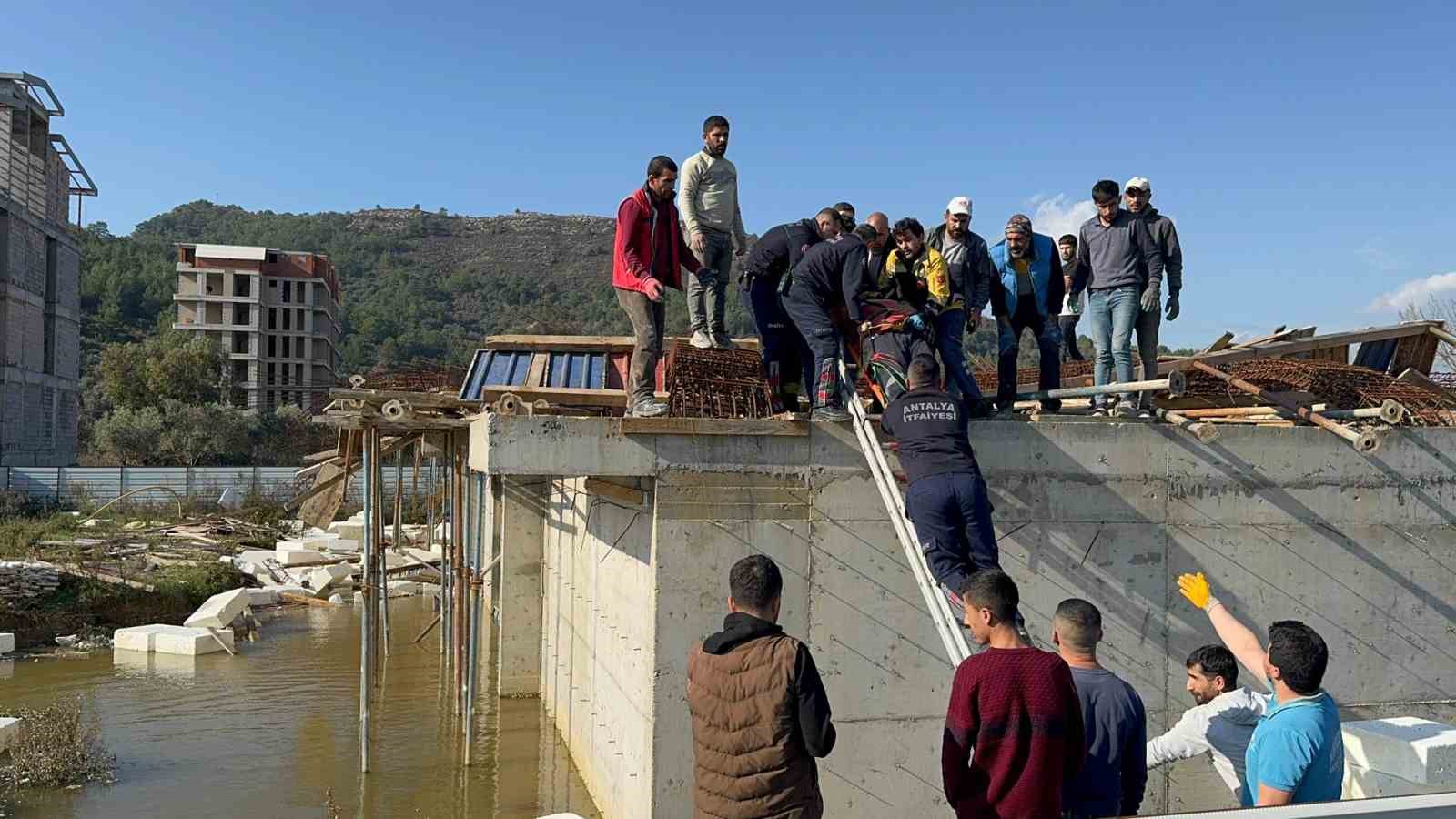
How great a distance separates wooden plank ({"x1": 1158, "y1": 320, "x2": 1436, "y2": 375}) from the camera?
957cm

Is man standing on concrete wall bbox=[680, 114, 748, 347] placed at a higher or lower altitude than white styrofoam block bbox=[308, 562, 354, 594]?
higher

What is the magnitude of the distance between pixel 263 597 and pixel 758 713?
21.7 m

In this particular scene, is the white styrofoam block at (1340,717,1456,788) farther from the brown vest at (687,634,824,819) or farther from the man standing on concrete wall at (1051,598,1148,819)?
the brown vest at (687,634,824,819)

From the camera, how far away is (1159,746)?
4.91 meters

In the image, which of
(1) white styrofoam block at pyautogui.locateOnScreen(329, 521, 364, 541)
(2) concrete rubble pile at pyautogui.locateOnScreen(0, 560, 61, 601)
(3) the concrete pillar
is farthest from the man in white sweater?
(1) white styrofoam block at pyautogui.locateOnScreen(329, 521, 364, 541)

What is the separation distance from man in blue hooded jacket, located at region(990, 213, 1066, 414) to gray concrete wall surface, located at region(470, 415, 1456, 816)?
4.70 feet

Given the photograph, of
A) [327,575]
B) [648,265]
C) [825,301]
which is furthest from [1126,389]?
[327,575]

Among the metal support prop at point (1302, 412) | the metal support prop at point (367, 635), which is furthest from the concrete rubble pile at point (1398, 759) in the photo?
the metal support prop at point (367, 635)

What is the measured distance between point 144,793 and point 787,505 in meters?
7.63

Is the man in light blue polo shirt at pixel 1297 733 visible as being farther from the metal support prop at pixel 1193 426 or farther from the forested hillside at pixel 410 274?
the forested hillside at pixel 410 274

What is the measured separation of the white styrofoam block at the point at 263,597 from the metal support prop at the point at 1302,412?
1903 centimetres

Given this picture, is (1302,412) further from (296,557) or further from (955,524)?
(296,557)

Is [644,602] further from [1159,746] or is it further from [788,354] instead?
[1159,746]

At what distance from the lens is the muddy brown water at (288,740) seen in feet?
34.2
